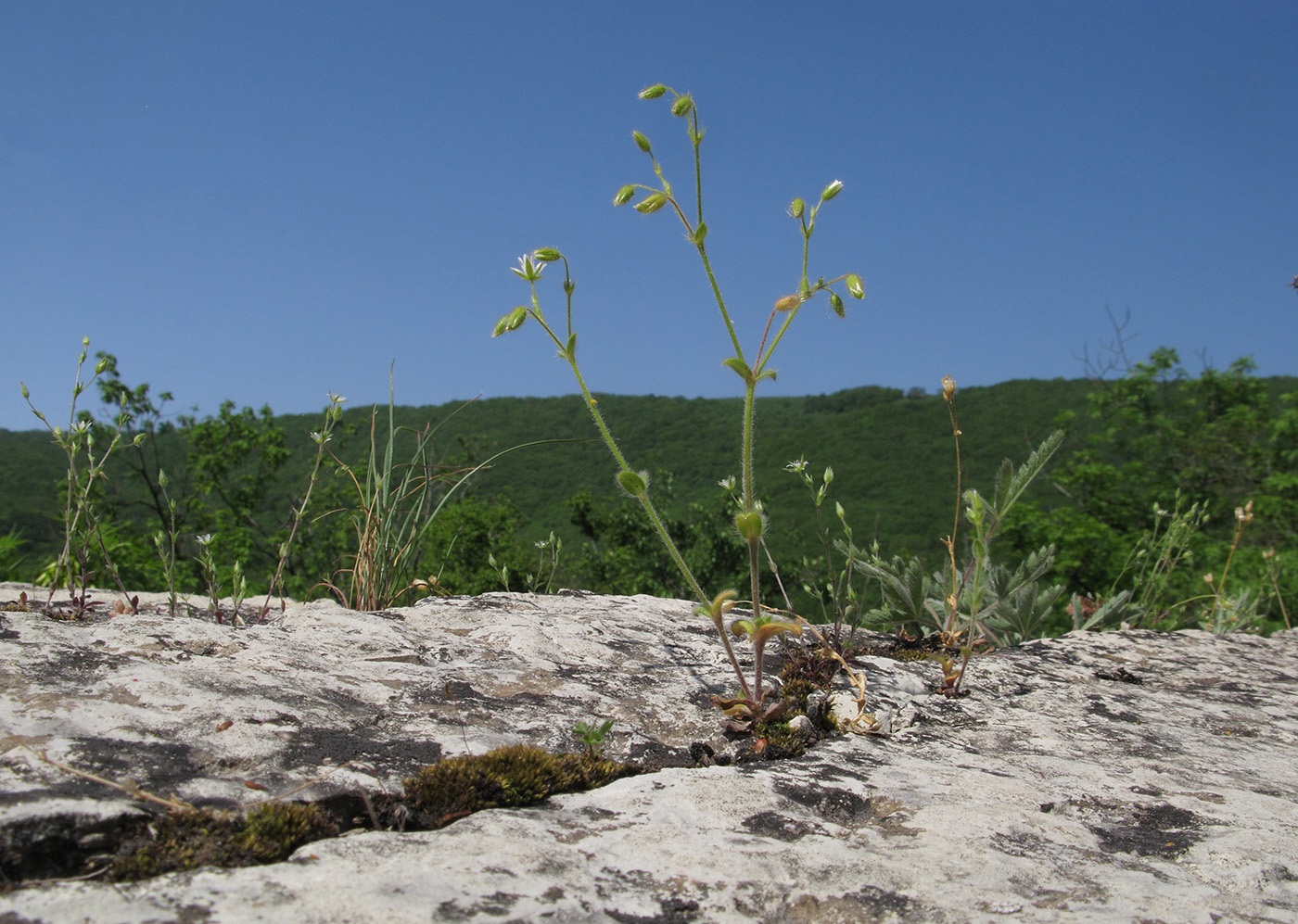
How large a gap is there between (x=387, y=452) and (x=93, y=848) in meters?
2.23

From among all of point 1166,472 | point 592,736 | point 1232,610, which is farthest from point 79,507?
point 1166,472

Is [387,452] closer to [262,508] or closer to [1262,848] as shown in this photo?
[1262,848]

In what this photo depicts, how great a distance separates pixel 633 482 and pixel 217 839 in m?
1.12

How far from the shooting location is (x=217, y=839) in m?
1.12

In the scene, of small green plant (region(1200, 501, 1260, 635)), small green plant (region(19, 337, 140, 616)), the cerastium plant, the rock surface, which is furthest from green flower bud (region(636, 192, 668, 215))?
small green plant (region(1200, 501, 1260, 635))

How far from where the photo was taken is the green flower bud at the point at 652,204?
2016mm

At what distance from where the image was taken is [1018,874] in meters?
1.24

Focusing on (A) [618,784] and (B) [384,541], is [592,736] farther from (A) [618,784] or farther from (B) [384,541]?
(B) [384,541]

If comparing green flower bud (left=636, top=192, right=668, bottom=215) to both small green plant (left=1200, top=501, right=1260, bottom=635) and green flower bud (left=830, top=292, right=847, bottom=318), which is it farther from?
small green plant (left=1200, top=501, right=1260, bottom=635)

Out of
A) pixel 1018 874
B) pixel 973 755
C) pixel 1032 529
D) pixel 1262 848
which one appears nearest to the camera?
pixel 1018 874

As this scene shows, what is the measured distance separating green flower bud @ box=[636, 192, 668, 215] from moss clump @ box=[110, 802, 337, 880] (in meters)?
1.53

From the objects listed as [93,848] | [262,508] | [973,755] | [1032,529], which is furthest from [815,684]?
[1032,529]

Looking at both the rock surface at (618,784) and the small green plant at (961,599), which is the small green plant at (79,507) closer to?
the rock surface at (618,784)

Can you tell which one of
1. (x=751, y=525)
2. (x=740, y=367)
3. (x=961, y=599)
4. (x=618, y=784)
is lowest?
(x=618, y=784)
